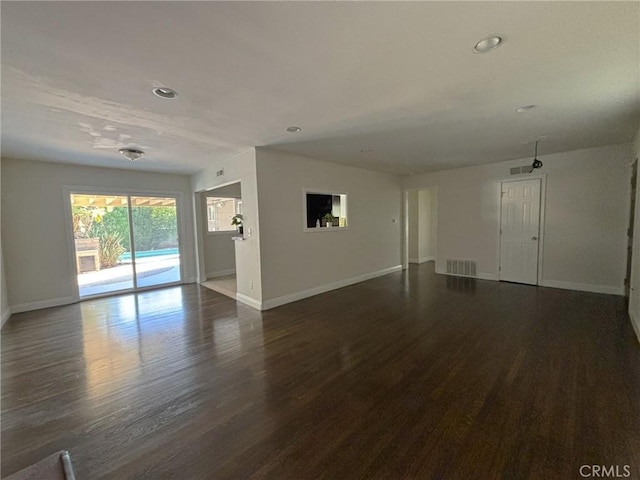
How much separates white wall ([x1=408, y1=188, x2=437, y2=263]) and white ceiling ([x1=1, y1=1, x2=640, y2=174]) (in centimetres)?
463

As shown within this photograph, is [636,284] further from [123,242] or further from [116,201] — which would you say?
[116,201]

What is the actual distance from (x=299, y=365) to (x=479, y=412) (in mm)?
1588

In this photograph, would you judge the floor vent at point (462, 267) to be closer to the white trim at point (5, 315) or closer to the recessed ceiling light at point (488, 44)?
the recessed ceiling light at point (488, 44)

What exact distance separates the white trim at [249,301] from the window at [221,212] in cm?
279

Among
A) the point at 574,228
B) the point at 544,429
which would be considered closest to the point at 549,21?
the point at 544,429

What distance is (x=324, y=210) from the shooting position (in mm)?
5594

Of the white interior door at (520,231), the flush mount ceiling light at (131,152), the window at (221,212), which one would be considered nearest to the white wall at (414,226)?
the white interior door at (520,231)

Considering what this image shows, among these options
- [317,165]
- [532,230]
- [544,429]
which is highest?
[317,165]

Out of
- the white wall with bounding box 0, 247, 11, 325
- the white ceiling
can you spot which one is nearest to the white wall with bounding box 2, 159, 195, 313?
the white wall with bounding box 0, 247, 11, 325

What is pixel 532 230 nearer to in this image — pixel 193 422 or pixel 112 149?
pixel 193 422

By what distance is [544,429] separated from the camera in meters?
1.81

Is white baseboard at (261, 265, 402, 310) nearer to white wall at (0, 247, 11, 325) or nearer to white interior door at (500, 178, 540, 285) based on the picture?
white interior door at (500, 178, 540, 285)

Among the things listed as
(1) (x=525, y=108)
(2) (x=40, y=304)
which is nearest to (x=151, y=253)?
(2) (x=40, y=304)

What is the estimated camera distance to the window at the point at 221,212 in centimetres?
706
